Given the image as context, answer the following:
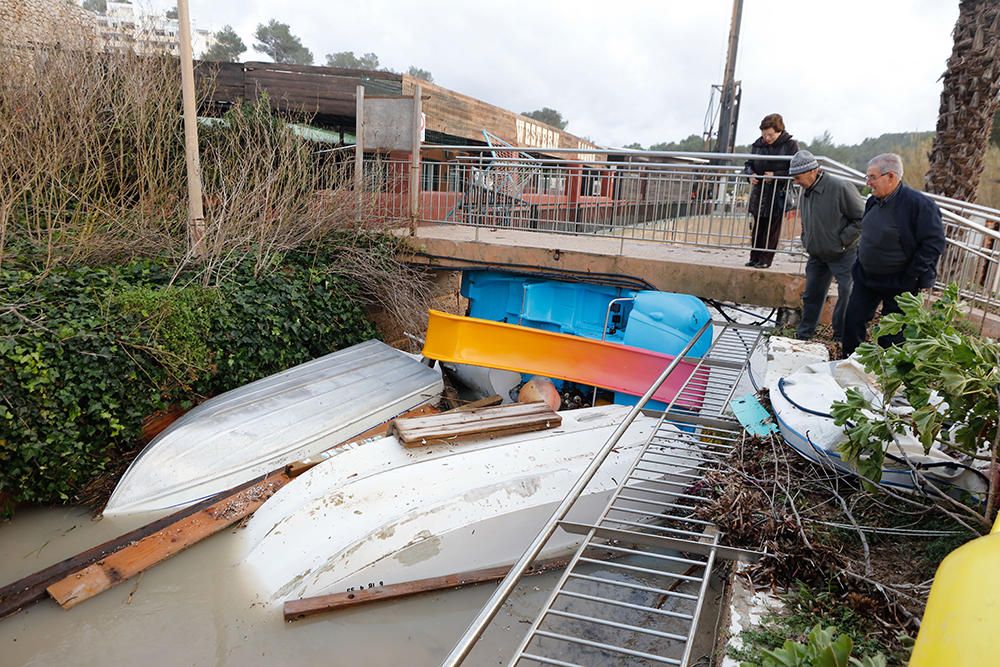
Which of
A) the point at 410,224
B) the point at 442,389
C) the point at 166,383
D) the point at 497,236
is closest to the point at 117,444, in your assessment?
the point at 166,383

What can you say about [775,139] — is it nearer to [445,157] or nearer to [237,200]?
[237,200]

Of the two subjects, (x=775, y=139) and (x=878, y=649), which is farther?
(x=775, y=139)

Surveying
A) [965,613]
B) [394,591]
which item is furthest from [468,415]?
[965,613]

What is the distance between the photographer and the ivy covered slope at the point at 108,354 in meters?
5.55

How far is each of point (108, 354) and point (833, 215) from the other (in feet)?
23.0

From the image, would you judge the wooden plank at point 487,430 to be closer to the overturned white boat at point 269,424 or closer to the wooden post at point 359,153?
the overturned white boat at point 269,424

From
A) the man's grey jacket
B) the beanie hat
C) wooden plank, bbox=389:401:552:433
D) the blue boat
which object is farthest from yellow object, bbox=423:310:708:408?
the beanie hat

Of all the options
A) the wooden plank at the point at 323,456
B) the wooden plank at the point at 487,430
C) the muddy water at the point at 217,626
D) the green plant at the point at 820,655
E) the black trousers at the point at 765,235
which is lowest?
the muddy water at the point at 217,626

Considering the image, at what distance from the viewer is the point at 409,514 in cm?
521

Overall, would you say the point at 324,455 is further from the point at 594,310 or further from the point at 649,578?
the point at 594,310

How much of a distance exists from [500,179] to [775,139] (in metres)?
4.15

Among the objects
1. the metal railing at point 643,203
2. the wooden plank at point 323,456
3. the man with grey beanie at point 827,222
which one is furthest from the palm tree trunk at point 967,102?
the wooden plank at point 323,456

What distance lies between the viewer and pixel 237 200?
28.3 ft

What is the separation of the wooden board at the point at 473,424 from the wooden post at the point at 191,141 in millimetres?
3813
